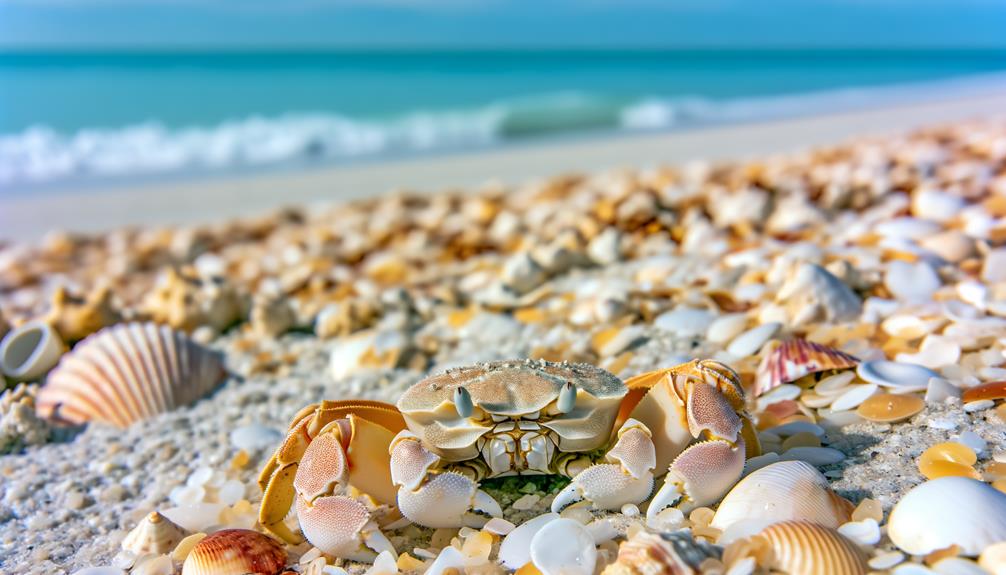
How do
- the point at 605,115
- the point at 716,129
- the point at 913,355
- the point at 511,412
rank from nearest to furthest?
the point at 511,412 < the point at 913,355 < the point at 716,129 < the point at 605,115

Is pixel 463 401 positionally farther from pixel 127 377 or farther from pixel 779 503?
pixel 127 377

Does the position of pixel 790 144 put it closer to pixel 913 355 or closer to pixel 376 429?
pixel 913 355

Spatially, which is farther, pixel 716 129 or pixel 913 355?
pixel 716 129

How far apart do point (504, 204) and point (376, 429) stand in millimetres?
4770

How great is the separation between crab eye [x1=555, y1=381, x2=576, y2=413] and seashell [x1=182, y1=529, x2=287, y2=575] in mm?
871

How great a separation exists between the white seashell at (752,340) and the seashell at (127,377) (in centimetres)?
228

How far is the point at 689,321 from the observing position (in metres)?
3.34

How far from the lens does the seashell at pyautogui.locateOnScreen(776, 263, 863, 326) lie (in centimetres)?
323

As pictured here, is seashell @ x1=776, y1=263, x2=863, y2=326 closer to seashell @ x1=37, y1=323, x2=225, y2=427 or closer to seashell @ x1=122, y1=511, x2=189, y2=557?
seashell @ x1=122, y1=511, x2=189, y2=557

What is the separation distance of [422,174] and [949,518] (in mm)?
8748

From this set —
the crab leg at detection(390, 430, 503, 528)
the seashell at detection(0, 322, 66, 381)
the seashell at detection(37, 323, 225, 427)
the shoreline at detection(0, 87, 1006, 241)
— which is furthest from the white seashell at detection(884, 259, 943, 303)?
the shoreline at detection(0, 87, 1006, 241)

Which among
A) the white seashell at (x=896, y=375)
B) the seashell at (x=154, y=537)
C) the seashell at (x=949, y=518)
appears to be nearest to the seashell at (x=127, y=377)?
the seashell at (x=154, y=537)

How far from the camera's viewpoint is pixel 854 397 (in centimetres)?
256

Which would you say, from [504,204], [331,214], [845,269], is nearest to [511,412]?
[845,269]
